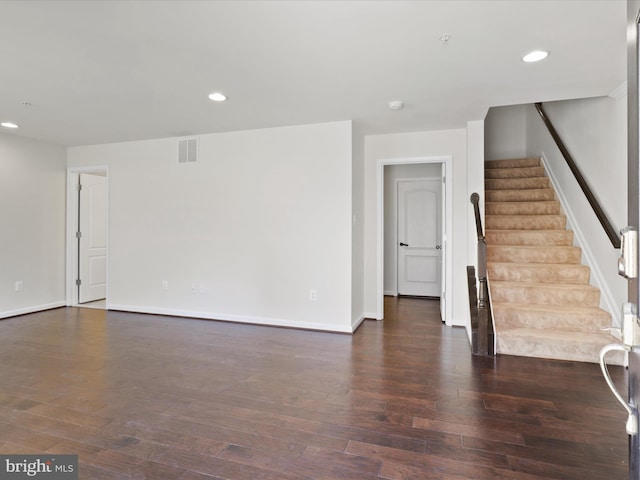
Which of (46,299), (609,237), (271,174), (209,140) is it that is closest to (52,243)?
(46,299)

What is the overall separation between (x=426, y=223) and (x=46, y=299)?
6024mm

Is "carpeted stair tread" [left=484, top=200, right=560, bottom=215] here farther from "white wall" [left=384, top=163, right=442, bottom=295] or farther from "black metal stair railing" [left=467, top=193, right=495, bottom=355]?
"white wall" [left=384, top=163, right=442, bottom=295]

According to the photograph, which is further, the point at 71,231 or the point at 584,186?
the point at 71,231

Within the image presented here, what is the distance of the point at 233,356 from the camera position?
130 inches

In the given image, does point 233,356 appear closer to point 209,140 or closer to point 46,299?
point 209,140

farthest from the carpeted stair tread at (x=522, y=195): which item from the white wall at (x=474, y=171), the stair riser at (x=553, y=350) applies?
the stair riser at (x=553, y=350)

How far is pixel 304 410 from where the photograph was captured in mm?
2297

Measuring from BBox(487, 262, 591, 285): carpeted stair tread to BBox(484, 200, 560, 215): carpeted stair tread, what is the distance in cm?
93

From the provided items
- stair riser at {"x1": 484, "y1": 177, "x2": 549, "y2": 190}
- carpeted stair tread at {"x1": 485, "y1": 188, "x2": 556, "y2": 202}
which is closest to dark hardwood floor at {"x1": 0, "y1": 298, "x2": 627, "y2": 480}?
carpeted stair tread at {"x1": 485, "y1": 188, "x2": 556, "y2": 202}

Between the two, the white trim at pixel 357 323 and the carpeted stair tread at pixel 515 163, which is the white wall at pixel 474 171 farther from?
the carpeted stair tread at pixel 515 163

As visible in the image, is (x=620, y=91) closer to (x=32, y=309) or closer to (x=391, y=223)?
(x=391, y=223)

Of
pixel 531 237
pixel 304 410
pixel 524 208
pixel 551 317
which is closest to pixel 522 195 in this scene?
pixel 524 208

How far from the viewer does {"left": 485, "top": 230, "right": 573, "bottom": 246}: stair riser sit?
13.8ft

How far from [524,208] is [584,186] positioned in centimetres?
95
